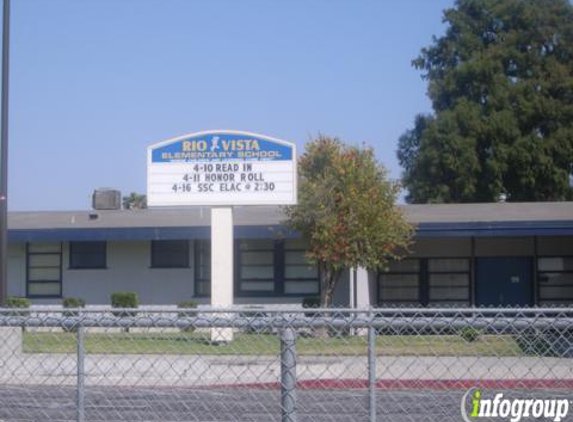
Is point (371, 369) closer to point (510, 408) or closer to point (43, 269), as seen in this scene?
point (510, 408)

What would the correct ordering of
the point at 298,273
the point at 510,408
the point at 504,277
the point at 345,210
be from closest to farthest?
1. the point at 510,408
2. the point at 345,210
3. the point at 298,273
4. the point at 504,277

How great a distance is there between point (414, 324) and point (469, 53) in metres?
51.0

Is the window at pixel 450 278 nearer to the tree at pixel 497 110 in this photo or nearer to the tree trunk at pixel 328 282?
the tree trunk at pixel 328 282

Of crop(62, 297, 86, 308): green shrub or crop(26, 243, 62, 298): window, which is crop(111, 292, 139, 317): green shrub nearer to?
crop(62, 297, 86, 308): green shrub

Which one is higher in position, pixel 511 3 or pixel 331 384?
pixel 511 3

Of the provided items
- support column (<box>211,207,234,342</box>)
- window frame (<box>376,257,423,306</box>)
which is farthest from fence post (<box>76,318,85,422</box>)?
window frame (<box>376,257,423,306</box>)

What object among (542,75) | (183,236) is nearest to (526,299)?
(183,236)

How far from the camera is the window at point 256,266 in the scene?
32094mm

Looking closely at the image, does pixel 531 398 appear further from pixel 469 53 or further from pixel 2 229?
pixel 469 53

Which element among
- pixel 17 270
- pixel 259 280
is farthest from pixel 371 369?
pixel 17 270

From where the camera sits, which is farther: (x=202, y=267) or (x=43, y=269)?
(x=43, y=269)

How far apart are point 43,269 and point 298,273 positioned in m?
8.63

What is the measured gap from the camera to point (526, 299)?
3256 cm

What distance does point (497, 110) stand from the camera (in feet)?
169
